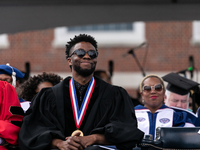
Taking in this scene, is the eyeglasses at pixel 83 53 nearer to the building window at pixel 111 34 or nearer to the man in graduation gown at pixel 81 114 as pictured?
the man in graduation gown at pixel 81 114

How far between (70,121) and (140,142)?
30.1 inches

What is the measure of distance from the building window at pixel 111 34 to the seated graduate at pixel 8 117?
966 centimetres

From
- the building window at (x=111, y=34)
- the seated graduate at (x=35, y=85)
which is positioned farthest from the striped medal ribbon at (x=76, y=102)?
the building window at (x=111, y=34)

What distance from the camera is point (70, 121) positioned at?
13.2ft

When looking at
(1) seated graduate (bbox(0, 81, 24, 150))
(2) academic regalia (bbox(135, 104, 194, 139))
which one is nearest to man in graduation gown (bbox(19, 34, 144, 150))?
(1) seated graduate (bbox(0, 81, 24, 150))

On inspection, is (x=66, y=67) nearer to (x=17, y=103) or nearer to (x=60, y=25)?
(x=60, y=25)

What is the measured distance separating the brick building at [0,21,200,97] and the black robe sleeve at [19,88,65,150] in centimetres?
976

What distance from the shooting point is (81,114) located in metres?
4.02

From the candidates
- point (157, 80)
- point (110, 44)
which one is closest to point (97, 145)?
point (157, 80)

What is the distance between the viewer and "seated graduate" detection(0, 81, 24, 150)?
387cm

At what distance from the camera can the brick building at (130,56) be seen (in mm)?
13945

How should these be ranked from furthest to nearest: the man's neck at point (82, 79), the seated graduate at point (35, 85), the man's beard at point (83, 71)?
1. the seated graduate at point (35, 85)
2. the man's neck at point (82, 79)
3. the man's beard at point (83, 71)

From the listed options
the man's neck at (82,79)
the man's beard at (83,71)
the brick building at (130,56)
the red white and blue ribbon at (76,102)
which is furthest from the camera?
the brick building at (130,56)

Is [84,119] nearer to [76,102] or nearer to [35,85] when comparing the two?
[76,102]
